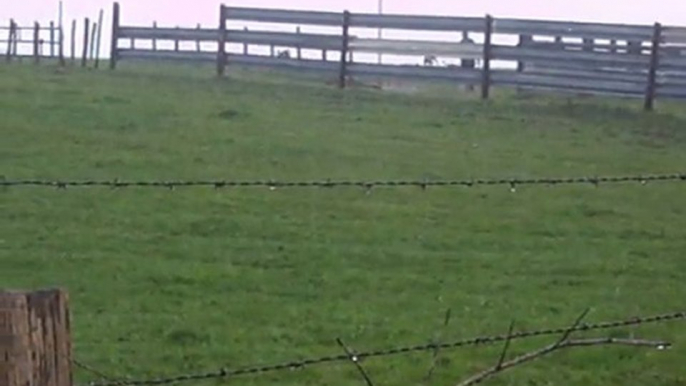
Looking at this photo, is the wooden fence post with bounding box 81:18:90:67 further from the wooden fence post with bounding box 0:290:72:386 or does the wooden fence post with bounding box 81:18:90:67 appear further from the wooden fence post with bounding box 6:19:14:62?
the wooden fence post with bounding box 0:290:72:386

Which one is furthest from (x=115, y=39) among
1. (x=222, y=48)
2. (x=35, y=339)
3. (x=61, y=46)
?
(x=35, y=339)

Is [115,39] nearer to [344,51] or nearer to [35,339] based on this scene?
[344,51]

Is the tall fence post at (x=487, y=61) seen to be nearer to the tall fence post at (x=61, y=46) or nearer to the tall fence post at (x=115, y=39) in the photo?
the tall fence post at (x=115, y=39)

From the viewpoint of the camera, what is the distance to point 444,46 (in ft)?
97.2

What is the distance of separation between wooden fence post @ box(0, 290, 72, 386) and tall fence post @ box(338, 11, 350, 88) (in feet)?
83.6

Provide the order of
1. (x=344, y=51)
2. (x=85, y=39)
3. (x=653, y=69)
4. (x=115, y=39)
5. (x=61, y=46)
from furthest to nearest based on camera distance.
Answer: (x=85, y=39)
(x=61, y=46)
(x=115, y=39)
(x=344, y=51)
(x=653, y=69)

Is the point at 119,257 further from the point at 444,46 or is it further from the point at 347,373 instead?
the point at 444,46

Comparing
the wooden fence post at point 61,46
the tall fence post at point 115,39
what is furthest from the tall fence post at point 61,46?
the tall fence post at point 115,39

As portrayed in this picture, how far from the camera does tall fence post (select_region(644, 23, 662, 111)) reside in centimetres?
2659

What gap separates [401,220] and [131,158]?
174 inches

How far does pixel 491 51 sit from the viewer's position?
28172 mm

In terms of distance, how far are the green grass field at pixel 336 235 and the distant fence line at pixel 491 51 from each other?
1.51 m

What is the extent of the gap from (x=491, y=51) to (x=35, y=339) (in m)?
A: 24.8

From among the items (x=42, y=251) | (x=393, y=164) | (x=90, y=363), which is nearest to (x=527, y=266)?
(x=42, y=251)
